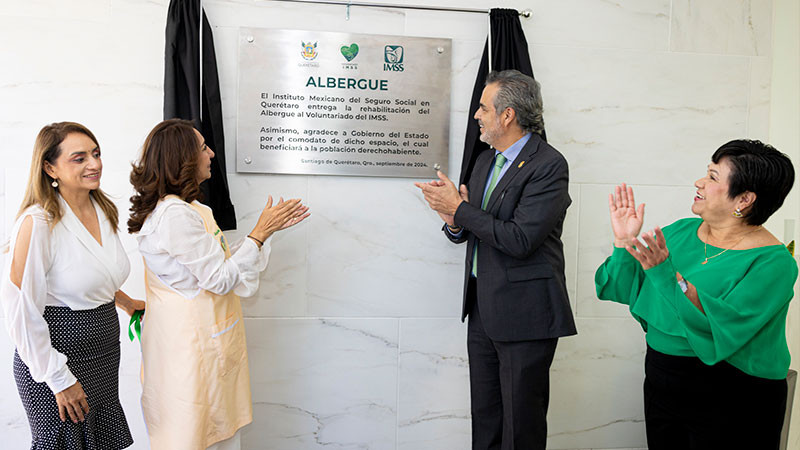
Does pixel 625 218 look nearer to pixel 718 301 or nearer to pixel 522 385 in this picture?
pixel 718 301

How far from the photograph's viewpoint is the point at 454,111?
2.65m

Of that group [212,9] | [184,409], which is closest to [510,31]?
[212,9]

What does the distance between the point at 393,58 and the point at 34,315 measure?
1681 millimetres

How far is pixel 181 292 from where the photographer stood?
6.20ft

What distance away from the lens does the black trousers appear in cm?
181

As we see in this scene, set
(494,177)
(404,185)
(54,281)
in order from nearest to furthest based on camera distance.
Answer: (54,281) < (494,177) < (404,185)

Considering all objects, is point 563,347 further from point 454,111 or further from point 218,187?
point 218,187

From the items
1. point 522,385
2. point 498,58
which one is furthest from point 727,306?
point 498,58

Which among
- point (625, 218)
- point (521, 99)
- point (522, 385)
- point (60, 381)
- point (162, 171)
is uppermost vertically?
point (521, 99)

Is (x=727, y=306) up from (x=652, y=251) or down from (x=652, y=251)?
down

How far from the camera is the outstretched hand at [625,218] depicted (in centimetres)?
171

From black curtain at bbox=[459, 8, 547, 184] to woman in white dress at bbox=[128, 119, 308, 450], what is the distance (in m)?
1.10

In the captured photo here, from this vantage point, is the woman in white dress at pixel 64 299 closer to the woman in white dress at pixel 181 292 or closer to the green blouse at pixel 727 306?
the woman in white dress at pixel 181 292

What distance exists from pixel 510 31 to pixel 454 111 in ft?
1.37
